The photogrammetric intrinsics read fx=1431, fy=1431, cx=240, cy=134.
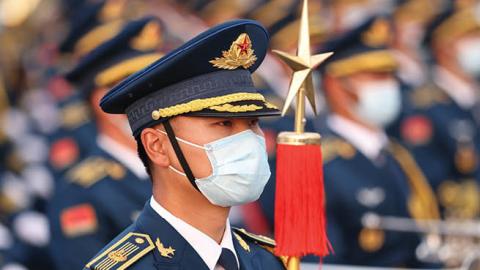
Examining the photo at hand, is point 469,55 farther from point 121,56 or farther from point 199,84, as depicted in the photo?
point 199,84

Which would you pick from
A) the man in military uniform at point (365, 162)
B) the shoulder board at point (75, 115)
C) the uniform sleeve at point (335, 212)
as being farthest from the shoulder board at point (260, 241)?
the shoulder board at point (75, 115)

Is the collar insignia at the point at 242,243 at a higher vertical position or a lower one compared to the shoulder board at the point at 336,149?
higher

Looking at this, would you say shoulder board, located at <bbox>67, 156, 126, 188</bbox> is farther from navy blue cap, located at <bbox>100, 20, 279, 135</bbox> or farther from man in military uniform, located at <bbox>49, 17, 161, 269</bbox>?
navy blue cap, located at <bbox>100, 20, 279, 135</bbox>

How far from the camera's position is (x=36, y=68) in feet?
41.5

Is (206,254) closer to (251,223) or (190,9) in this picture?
(251,223)

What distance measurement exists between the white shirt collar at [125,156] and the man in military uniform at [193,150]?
2.67 m

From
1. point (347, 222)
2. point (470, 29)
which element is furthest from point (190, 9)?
point (347, 222)

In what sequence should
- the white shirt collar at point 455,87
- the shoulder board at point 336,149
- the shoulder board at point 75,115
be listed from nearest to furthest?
1. the shoulder board at point 336,149
2. the shoulder board at point 75,115
3. the white shirt collar at point 455,87

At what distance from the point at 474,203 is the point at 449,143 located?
1.64 feet

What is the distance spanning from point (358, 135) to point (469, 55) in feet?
13.4

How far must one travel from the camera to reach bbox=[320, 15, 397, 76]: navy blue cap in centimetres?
873

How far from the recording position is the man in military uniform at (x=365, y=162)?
802 centimetres

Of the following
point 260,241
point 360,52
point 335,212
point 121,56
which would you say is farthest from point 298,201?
point 360,52

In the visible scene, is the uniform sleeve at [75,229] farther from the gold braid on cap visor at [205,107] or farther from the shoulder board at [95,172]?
the gold braid on cap visor at [205,107]
